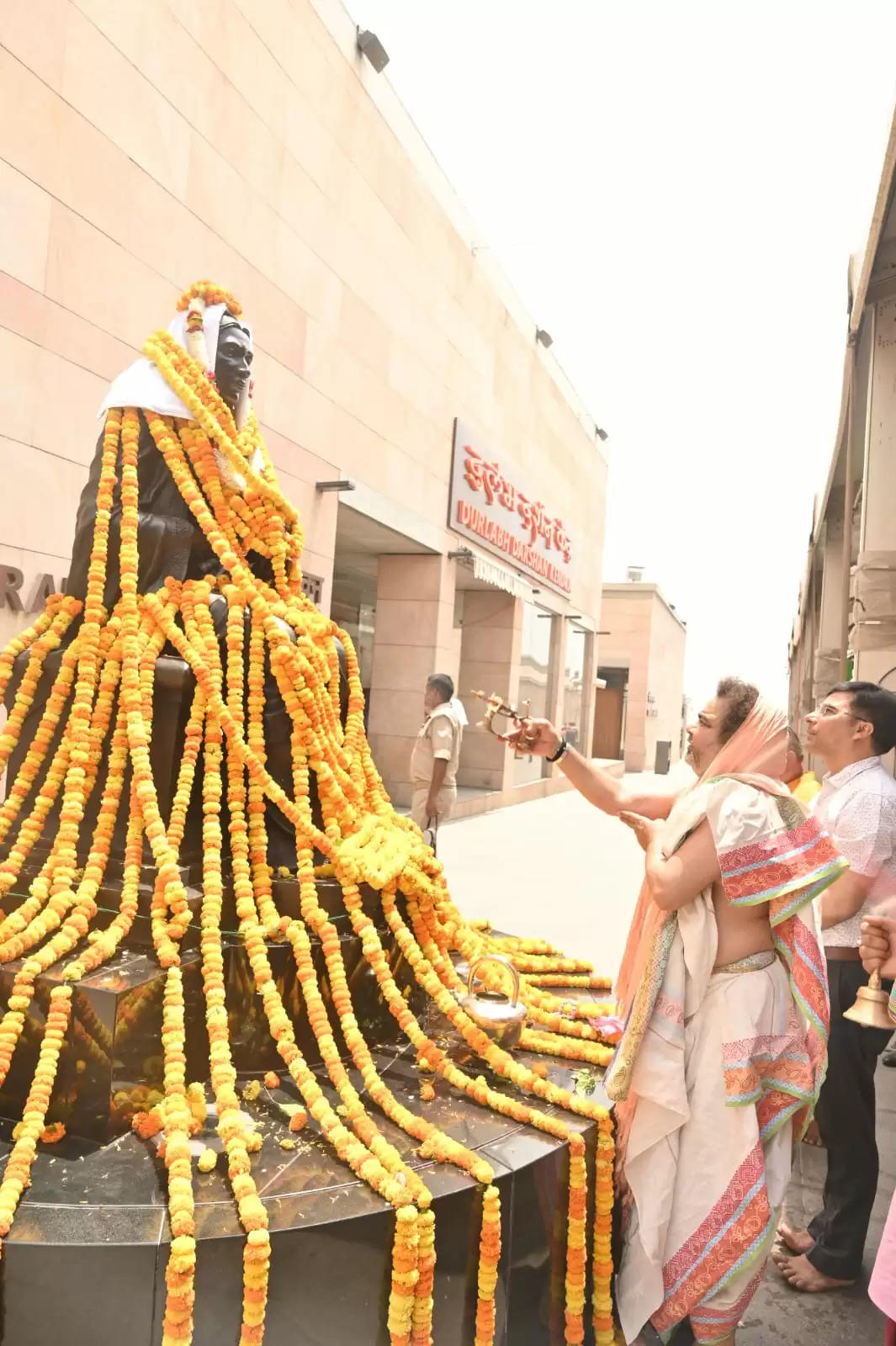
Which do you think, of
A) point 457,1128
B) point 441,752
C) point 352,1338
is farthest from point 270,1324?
point 441,752

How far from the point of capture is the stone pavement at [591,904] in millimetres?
2199

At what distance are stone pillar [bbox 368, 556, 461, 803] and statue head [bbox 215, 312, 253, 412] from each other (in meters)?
7.31

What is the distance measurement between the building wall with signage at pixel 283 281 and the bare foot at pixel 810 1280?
427 centimetres

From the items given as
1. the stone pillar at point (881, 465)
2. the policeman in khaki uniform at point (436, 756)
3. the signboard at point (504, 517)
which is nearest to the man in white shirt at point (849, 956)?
the stone pillar at point (881, 465)

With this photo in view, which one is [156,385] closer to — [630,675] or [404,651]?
[404,651]

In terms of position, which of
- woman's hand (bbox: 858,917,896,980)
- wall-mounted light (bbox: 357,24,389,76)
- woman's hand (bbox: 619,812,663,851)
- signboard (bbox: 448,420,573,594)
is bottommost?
woman's hand (bbox: 858,917,896,980)

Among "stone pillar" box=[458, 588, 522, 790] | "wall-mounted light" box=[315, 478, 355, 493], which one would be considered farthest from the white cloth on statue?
"stone pillar" box=[458, 588, 522, 790]

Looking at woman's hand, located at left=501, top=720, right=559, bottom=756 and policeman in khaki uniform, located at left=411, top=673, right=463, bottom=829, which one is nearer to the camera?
woman's hand, located at left=501, top=720, right=559, bottom=756

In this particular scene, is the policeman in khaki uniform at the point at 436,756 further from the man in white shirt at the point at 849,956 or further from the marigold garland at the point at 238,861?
the man in white shirt at the point at 849,956

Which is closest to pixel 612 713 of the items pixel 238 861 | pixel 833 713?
pixel 833 713

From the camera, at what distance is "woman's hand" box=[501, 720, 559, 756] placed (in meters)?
2.62

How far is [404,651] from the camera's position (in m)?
10.3

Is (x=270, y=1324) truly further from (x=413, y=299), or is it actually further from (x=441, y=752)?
(x=413, y=299)

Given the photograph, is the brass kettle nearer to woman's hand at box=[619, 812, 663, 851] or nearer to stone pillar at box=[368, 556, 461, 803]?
woman's hand at box=[619, 812, 663, 851]
